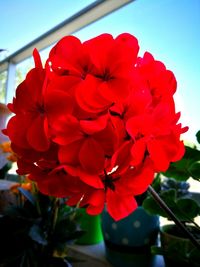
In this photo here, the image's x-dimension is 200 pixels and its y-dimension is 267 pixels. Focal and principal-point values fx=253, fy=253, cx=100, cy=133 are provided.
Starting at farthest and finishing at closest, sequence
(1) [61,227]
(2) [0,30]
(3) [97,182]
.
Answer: (2) [0,30] → (1) [61,227] → (3) [97,182]

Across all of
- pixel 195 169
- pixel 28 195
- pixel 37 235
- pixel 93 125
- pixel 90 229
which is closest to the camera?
pixel 93 125

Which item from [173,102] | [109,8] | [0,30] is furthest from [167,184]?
[0,30]


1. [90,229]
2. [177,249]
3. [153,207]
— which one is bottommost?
[90,229]

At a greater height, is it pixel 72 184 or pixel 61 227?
pixel 72 184

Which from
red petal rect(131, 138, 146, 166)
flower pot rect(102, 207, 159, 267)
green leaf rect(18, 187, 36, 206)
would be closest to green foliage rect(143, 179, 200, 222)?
flower pot rect(102, 207, 159, 267)

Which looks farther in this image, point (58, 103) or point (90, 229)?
point (90, 229)

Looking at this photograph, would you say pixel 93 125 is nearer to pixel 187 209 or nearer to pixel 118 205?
pixel 118 205

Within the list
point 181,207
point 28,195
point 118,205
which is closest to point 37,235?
point 28,195

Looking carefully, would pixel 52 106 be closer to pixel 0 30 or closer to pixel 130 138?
pixel 130 138
